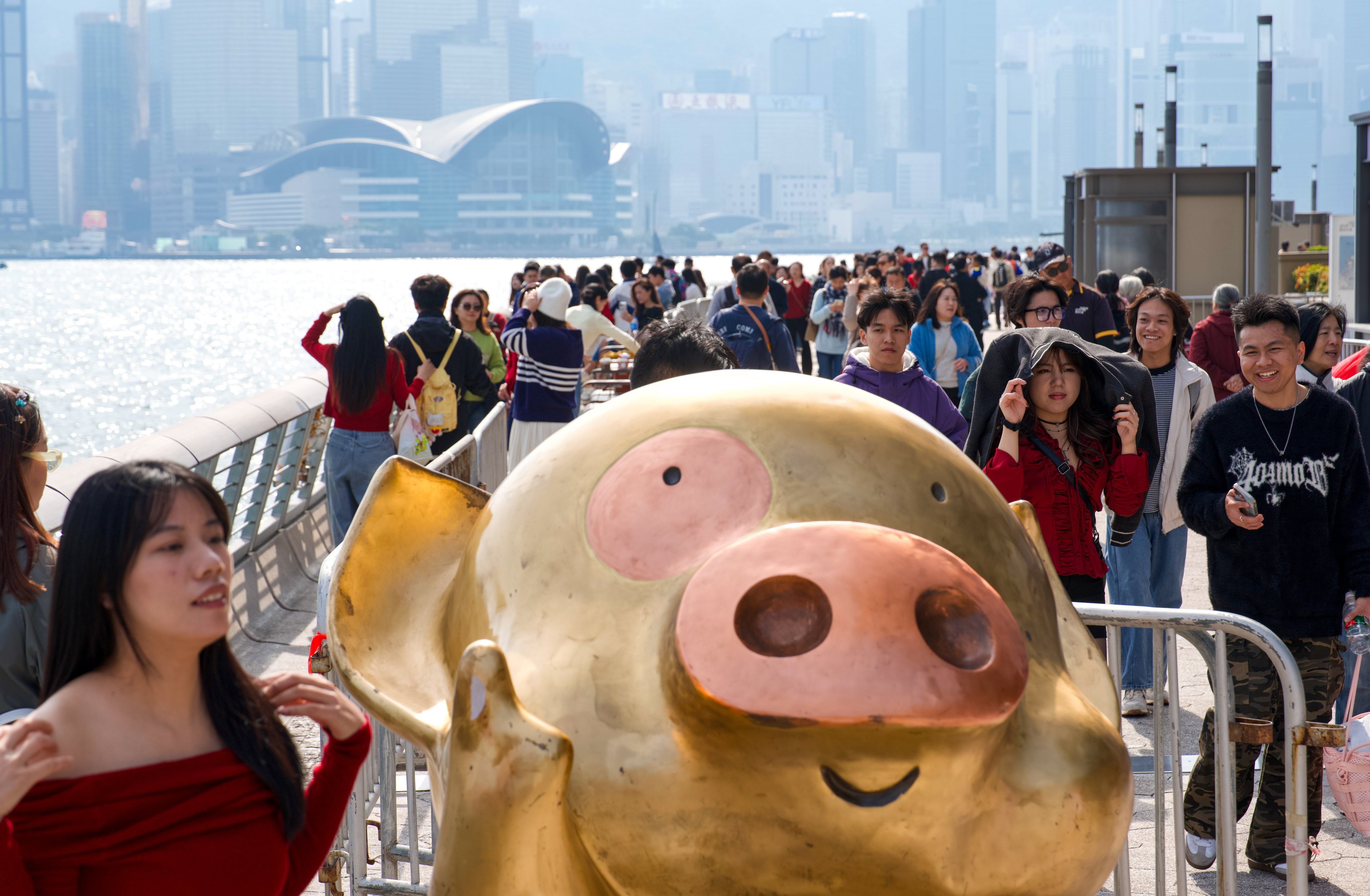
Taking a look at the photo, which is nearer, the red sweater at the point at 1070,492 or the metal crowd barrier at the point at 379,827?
the metal crowd barrier at the point at 379,827

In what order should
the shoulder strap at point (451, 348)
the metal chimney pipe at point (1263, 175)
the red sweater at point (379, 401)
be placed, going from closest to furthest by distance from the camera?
the red sweater at point (379, 401)
the shoulder strap at point (451, 348)
the metal chimney pipe at point (1263, 175)

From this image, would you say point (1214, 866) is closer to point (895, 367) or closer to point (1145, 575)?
point (1145, 575)

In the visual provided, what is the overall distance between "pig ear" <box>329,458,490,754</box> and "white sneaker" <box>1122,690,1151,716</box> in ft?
12.0

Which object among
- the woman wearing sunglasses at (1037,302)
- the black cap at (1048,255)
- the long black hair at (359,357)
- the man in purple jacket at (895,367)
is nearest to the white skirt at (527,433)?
the long black hair at (359,357)

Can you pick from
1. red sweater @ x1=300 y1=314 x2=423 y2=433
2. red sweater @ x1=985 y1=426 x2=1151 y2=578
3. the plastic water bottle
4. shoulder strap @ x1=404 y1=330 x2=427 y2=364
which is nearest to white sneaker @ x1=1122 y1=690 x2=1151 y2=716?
red sweater @ x1=985 y1=426 x2=1151 y2=578

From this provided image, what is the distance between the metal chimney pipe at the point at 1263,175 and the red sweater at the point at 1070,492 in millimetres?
13412

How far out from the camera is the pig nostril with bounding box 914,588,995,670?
2.04 m

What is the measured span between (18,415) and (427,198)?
194 metres

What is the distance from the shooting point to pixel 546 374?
8.28 meters

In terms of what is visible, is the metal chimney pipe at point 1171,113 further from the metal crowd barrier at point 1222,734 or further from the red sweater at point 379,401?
the metal crowd barrier at point 1222,734

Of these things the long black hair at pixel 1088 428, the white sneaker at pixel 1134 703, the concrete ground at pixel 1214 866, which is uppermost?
the long black hair at pixel 1088 428

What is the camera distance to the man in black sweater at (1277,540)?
→ 416 centimetres

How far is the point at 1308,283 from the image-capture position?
22.8 m

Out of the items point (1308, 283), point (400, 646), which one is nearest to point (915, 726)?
point (400, 646)
